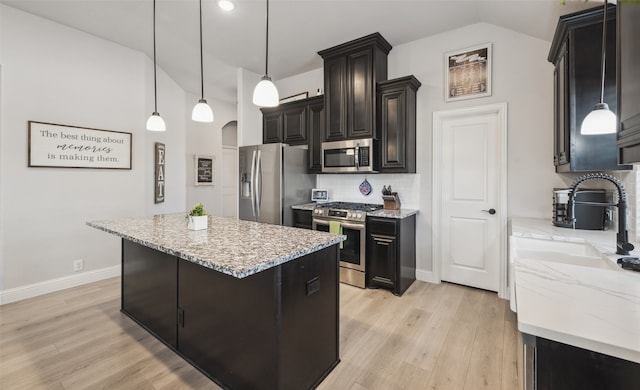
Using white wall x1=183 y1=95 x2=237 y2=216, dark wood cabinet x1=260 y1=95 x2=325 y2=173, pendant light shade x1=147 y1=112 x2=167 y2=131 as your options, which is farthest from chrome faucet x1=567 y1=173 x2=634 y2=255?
white wall x1=183 y1=95 x2=237 y2=216

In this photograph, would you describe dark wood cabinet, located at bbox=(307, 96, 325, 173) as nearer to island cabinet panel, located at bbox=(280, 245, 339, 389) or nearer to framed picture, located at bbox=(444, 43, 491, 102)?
framed picture, located at bbox=(444, 43, 491, 102)

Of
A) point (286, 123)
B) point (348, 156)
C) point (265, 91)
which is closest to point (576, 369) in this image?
point (265, 91)

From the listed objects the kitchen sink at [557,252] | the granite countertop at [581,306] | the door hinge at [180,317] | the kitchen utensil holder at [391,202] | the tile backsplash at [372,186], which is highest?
the tile backsplash at [372,186]

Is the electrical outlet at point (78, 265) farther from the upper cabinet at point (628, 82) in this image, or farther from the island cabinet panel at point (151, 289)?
the upper cabinet at point (628, 82)

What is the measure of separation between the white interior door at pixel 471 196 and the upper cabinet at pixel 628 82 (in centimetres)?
206

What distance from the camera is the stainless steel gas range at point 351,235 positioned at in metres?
3.30

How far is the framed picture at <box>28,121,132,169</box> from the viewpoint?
10.2 feet

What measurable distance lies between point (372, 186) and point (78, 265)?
151 inches

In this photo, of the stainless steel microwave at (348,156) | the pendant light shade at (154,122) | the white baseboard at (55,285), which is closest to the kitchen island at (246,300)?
the pendant light shade at (154,122)

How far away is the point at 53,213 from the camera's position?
3.25m

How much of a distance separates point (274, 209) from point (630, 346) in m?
3.46

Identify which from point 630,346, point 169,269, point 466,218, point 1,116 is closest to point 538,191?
point 466,218

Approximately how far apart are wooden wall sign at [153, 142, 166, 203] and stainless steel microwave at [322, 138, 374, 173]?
2.57m

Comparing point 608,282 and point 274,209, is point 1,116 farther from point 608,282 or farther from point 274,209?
point 608,282
